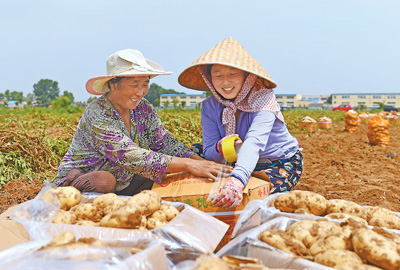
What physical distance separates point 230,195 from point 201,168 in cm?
46

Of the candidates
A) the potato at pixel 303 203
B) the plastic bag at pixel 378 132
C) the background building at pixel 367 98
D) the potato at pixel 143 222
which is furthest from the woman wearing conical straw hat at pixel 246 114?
the background building at pixel 367 98

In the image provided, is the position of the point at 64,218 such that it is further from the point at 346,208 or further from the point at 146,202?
the point at 346,208

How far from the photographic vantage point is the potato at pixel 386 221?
1893 mm

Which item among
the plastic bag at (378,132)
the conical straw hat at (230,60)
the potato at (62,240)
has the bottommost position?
the plastic bag at (378,132)

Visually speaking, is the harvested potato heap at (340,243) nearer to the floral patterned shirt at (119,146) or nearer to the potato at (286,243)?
the potato at (286,243)

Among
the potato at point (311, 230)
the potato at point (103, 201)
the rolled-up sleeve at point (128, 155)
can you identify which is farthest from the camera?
the rolled-up sleeve at point (128, 155)

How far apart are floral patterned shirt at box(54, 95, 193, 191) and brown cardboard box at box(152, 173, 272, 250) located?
17 centimetres

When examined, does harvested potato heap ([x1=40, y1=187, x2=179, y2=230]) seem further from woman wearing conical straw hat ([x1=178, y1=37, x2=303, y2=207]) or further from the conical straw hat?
the conical straw hat

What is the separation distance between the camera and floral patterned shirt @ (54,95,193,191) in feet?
8.92

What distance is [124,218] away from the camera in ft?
5.84

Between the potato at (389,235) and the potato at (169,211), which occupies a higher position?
the potato at (389,235)

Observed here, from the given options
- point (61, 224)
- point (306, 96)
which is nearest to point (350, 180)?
point (61, 224)

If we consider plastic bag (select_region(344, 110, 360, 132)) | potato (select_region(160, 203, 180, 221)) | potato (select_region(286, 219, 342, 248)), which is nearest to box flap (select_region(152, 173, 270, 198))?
potato (select_region(160, 203, 180, 221))

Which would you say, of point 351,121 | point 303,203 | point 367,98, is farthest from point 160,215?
point 367,98
